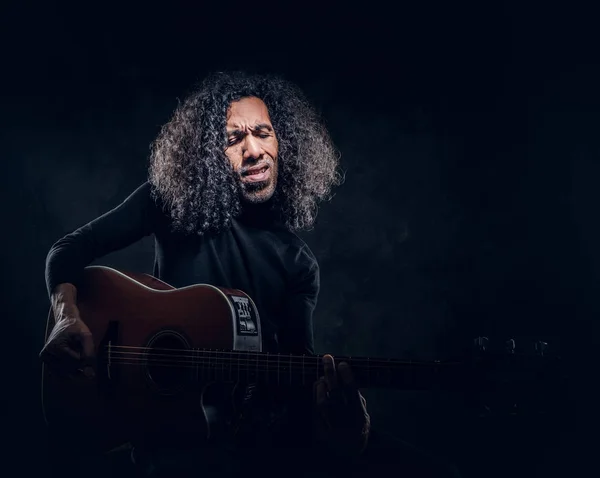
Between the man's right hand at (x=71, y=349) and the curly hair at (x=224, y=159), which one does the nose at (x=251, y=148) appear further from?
the man's right hand at (x=71, y=349)

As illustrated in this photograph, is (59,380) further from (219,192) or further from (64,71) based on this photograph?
(64,71)

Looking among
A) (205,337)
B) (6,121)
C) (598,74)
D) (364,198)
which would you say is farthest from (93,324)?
(598,74)

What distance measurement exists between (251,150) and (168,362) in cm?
89

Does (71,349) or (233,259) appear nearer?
(71,349)

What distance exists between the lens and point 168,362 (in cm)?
225

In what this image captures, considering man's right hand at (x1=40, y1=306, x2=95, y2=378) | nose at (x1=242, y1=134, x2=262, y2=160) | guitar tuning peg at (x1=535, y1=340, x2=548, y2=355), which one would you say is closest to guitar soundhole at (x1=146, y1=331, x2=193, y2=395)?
man's right hand at (x1=40, y1=306, x2=95, y2=378)

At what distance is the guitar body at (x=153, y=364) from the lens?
7.20 ft

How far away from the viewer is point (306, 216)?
2.77 metres

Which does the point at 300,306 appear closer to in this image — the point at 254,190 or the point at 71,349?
the point at 254,190

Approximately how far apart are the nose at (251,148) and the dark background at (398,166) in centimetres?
47

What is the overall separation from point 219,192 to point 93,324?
2.24ft

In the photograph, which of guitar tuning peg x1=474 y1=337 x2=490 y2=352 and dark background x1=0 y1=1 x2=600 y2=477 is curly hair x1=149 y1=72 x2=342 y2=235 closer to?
dark background x1=0 y1=1 x2=600 y2=477

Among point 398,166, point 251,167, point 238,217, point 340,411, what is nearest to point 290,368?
point 340,411

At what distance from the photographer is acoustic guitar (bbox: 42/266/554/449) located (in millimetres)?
Answer: 2156
